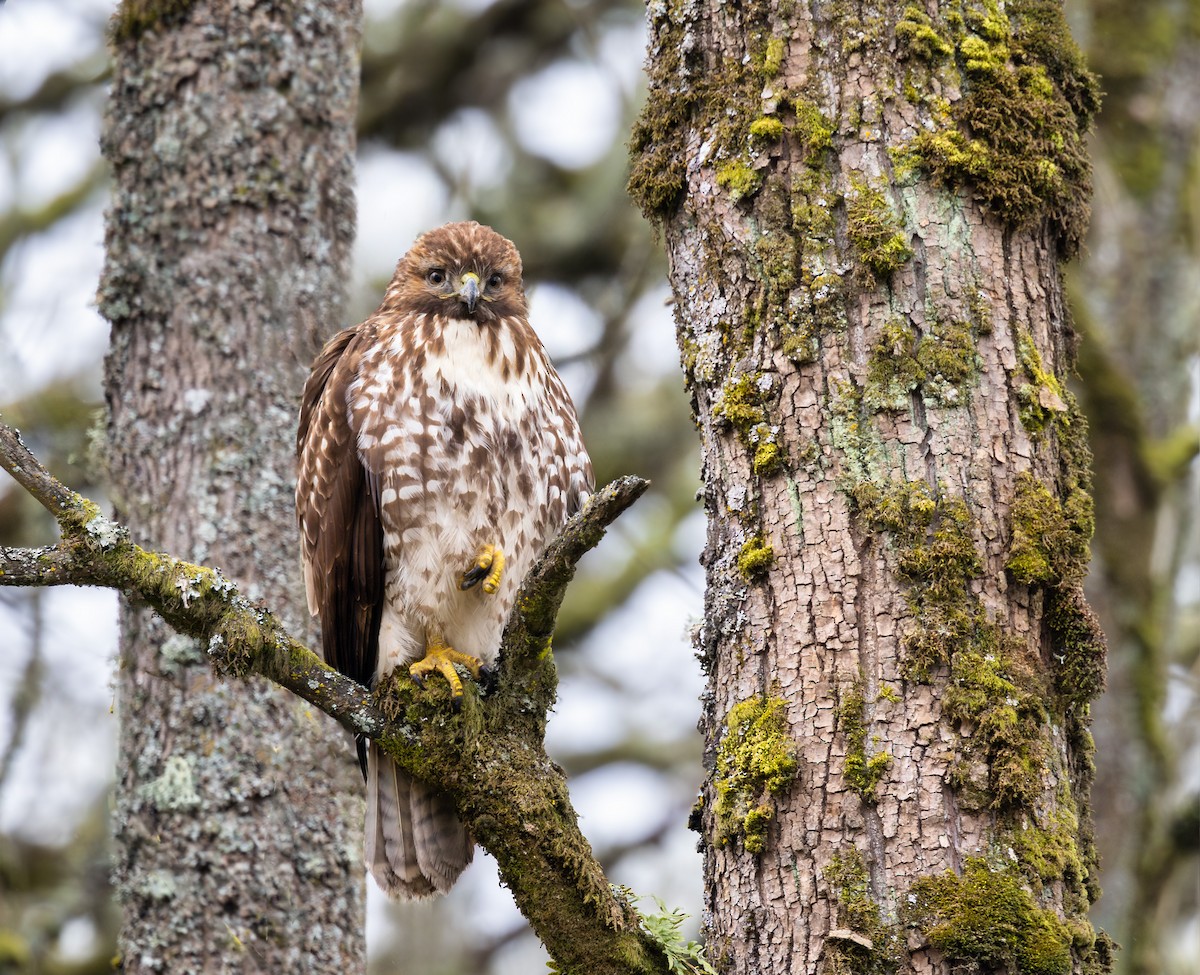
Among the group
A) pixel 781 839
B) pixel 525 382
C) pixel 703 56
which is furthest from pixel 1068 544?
pixel 525 382

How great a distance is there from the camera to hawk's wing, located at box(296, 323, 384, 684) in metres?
4.15

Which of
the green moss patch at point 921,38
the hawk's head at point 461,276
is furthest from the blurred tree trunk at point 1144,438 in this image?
the green moss patch at point 921,38

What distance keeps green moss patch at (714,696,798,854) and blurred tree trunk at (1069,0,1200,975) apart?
11.4ft

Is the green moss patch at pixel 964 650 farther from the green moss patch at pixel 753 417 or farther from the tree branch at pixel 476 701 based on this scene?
Result: the tree branch at pixel 476 701

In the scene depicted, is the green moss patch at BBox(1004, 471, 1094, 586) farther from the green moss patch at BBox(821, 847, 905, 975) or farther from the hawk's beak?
the hawk's beak

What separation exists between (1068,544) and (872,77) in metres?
1.10

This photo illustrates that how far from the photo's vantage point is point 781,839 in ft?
9.31

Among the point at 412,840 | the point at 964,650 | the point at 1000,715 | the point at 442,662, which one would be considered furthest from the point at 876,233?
the point at 412,840

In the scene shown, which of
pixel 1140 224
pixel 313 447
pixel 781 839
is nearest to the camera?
pixel 781 839

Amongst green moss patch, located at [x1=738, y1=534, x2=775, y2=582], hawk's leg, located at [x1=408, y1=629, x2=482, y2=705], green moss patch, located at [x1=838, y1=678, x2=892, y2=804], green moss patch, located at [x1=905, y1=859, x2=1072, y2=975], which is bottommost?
green moss patch, located at [x1=905, y1=859, x2=1072, y2=975]

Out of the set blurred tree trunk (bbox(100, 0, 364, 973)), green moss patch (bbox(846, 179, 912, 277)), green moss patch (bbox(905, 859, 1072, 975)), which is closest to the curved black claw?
blurred tree trunk (bbox(100, 0, 364, 973))

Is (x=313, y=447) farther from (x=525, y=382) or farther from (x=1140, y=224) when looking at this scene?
(x=1140, y=224)

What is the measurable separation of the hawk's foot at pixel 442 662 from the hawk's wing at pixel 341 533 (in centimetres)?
19

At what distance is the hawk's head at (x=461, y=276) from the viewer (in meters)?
4.57
